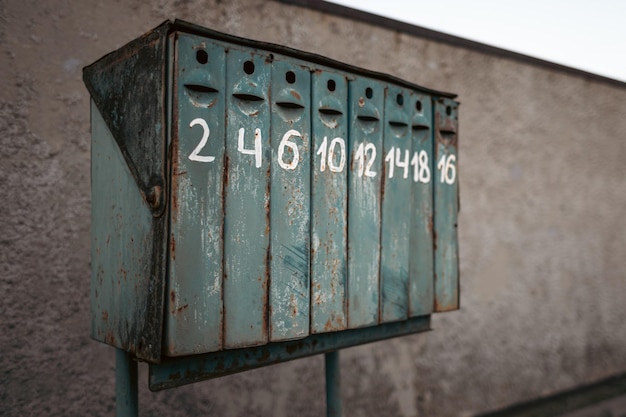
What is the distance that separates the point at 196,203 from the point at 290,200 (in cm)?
28

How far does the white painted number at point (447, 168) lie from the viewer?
69.6 inches

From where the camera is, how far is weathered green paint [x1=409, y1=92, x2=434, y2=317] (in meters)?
1.68

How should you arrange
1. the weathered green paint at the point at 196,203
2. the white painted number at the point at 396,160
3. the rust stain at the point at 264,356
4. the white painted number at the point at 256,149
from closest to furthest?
1. the weathered green paint at the point at 196,203
2. the white painted number at the point at 256,149
3. the rust stain at the point at 264,356
4. the white painted number at the point at 396,160

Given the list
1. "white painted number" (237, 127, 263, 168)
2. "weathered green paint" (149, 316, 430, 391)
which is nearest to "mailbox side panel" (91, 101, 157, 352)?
"weathered green paint" (149, 316, 430, 391)

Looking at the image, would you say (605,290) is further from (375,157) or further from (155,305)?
(155,305)

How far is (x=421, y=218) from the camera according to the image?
1.71m

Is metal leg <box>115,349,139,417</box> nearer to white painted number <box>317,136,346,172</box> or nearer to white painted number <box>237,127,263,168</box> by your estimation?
white painted number <box>237,127,263,168</box>

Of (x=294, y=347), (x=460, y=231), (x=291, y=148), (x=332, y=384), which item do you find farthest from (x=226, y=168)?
(x=460, y=231)

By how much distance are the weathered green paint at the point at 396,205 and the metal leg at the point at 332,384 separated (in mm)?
366

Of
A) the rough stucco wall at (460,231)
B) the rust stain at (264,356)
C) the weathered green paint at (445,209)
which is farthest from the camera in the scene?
the rough stucco wall at (460,231)

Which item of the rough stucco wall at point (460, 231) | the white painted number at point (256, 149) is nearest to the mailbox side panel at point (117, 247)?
the white painted number at point (256, 149)

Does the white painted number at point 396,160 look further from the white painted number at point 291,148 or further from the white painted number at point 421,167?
the white painted number at point 291,148

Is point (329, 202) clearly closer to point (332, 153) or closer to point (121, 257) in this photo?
point (332, 153)

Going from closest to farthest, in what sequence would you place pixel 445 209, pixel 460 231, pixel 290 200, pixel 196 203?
pixel 196 203 → pixel 290 200 → pixel 445 209 → pixel 460 231
